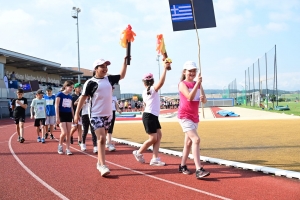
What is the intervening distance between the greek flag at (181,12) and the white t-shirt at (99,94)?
19776mm

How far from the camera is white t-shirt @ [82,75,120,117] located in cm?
573

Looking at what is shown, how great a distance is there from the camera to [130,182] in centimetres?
531

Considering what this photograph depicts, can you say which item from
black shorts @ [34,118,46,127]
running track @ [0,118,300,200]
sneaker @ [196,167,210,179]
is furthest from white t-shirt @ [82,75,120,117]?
black shorts @ [34,118,46,127]

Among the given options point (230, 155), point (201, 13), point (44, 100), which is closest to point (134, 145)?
point (230, 155)

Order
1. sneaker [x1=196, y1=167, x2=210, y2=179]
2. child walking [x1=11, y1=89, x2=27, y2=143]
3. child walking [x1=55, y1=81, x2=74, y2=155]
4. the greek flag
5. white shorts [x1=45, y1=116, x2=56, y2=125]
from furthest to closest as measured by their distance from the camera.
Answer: the greek flag, white shorts [x1=45, y1=116, x2=56, y2=125], child walking [x1=11, y1=89, x2=27, y2=143], child walking [x1=55, y1=81, x2=74, y2=155], sneaker [x1=196, y1=167, x2=210, y2=179]

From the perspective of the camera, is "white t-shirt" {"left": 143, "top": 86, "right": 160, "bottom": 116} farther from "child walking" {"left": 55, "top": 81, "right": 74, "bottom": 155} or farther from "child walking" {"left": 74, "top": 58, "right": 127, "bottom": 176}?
"child walking" {"left": 55, "top": 81, "right": 74, "bottom": 155}

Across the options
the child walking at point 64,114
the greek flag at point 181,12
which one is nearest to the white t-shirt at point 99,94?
the child walking at point 64,114

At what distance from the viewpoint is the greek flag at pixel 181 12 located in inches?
962

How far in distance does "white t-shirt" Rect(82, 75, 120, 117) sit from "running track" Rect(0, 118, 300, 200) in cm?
118

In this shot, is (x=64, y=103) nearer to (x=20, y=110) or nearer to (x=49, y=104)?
(x=20, y=110)

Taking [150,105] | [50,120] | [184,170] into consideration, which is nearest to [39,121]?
[50,120]

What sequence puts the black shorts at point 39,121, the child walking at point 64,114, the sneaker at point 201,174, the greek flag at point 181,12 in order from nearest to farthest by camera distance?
the sneaker at point 201,174
the child walking at point 64,114
the black shorts at point 39,121
the greek flag at point 181,12

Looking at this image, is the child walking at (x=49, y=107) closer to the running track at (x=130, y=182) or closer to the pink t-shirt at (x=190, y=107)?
the running track at (x=130, y=182)

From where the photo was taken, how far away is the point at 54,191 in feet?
15.8
